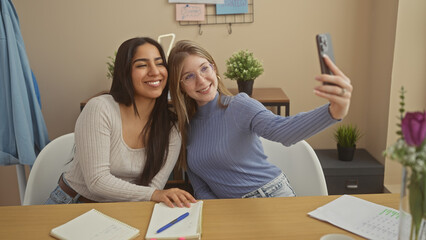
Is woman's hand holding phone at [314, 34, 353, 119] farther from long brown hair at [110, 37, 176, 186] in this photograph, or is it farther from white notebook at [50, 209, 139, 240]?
long brown hair at [110, 37, 176, 186]

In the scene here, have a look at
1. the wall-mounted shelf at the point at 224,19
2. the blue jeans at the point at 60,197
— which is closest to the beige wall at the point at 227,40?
the wall-mounted shelf at the point at 224,19

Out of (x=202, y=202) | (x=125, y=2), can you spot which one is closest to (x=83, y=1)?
(x=125, y=2)

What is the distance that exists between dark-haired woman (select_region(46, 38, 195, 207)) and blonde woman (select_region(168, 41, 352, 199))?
8cm

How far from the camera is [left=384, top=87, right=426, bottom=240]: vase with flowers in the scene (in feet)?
2.11

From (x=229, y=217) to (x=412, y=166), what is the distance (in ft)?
1.76

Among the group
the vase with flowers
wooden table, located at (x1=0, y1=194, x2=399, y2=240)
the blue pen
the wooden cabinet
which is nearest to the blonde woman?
wooden table, located at (x1=0, y1=194, x2=399, y2=240)

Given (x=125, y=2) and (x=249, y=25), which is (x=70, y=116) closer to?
(x=125, y=2)

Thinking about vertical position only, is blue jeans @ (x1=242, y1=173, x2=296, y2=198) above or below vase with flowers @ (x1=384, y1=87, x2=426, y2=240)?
below

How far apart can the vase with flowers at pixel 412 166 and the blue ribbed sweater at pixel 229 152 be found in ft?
2.07

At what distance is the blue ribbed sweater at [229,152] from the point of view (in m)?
1.38

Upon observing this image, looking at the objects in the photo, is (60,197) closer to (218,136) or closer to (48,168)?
(48,168)

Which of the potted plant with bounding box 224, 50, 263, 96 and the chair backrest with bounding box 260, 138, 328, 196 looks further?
the potted plant with bounding box 224, 50, 263, 96

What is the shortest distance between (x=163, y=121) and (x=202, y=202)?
0.50 m

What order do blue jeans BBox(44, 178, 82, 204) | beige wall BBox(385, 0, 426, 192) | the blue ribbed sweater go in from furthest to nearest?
beige wall BBox(385, 0, 426, 192)
blue jeans BBox(44, 178, 82, 204)
the blue ribbed sweater
